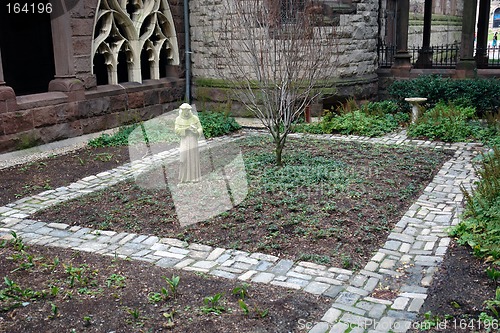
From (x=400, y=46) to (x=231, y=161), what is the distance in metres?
6.92

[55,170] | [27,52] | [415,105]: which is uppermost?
[27,52]

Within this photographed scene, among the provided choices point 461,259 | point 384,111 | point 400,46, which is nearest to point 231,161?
point 461,259

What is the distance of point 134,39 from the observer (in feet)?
36.7

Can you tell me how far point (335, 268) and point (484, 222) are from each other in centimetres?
171

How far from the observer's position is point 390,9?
73.8 ft

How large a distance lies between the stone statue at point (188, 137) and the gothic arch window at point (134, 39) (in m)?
4.20

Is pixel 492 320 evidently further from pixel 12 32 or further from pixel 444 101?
pixel 12 32

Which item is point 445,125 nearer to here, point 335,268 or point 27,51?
point 335,268

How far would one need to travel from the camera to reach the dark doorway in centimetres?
1205

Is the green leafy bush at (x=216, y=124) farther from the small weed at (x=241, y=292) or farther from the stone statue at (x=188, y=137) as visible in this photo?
the small weed at (x=241, y=292)

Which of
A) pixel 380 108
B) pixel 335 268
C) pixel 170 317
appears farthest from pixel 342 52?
pixel 170 317

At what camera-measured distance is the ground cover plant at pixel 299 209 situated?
5230mm

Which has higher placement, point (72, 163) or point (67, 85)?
point (67, 85)

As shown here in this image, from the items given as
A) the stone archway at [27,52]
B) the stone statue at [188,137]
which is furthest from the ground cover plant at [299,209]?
the stone archway at [27,52]
